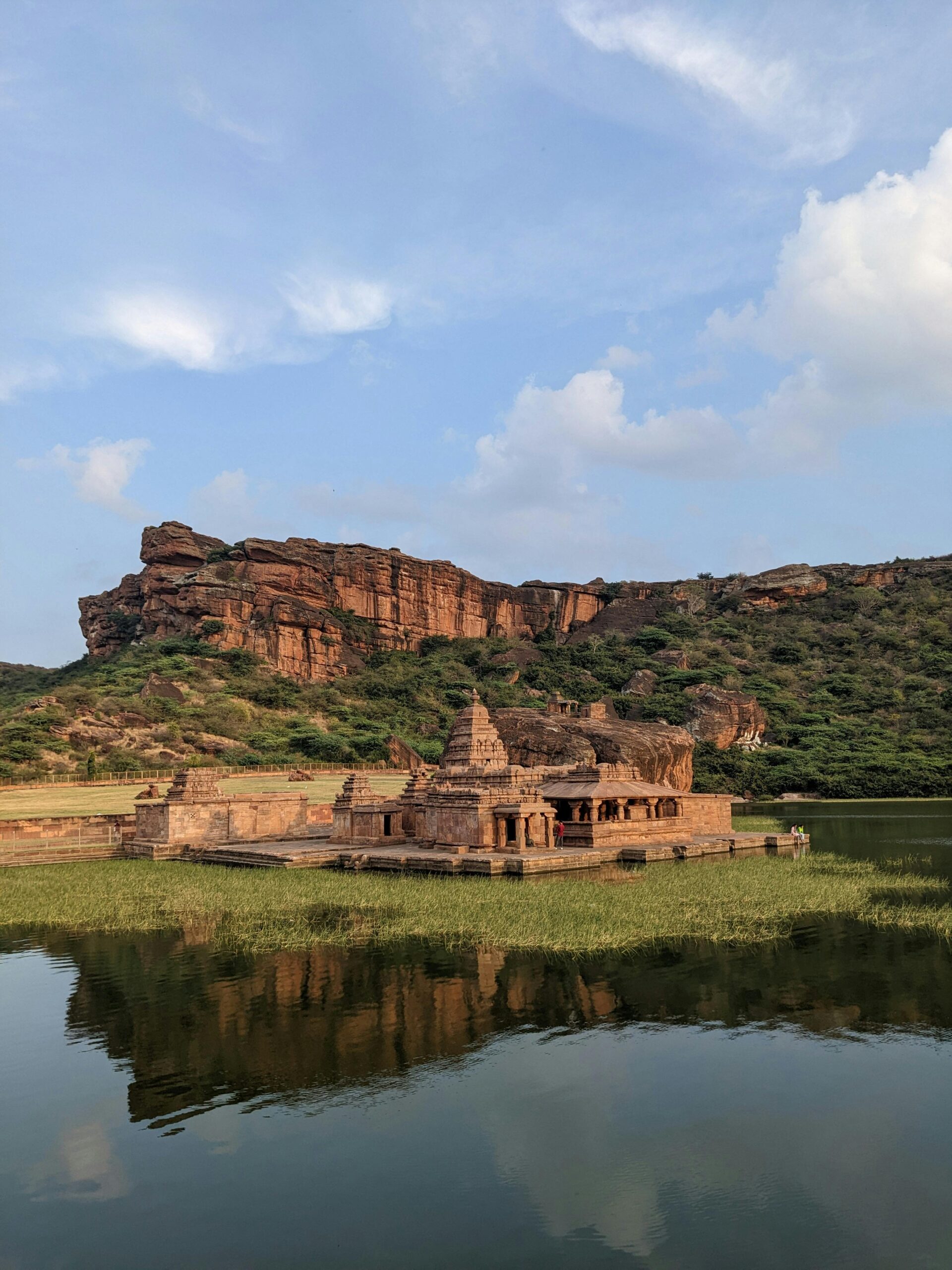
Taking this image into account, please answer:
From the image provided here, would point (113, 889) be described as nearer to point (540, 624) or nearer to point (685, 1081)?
point (685, 1081)

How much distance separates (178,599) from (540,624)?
47525 mm

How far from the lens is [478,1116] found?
28.0 ft

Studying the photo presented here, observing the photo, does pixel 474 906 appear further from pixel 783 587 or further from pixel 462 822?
pixel 783 587

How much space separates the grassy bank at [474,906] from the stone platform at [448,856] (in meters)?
1.28

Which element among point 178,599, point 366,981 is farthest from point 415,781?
point 178,599

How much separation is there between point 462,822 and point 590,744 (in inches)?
851

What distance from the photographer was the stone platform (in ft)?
81.3

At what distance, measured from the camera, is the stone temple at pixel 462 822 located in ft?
90.8

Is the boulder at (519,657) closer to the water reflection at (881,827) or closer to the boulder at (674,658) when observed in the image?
the boulder at (674,658)

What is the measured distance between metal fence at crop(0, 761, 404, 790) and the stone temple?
612 cm

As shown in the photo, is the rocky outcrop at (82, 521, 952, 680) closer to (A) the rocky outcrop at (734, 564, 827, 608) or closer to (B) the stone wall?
(A) the rocky outcrop at (734, 564, 827, 608)

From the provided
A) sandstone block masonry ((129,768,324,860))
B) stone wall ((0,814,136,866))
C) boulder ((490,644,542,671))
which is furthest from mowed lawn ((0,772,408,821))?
boulder ((490,644,542,671))

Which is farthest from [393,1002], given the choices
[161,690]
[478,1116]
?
[161,690]

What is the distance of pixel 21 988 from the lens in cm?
1323
